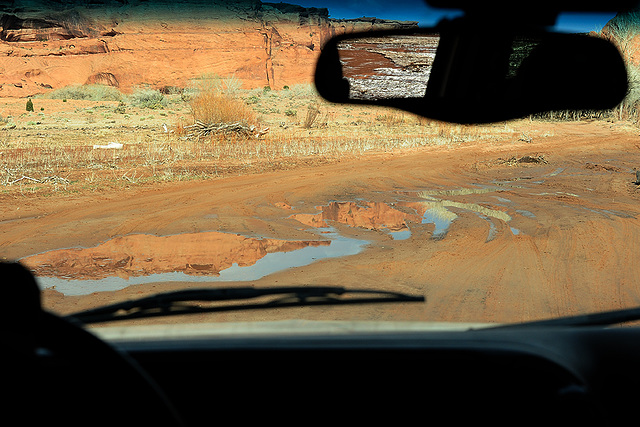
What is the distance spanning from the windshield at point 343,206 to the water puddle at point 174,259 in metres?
0.04

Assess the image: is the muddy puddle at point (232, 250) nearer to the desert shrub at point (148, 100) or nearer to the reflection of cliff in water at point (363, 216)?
the reflection of cliff in water at point (363, 216)

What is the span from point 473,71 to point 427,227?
20.0ft

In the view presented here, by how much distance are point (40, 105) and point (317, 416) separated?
37.3m

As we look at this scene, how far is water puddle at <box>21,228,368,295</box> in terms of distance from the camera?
6812 mm

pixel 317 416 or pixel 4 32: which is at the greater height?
pixel 4 32

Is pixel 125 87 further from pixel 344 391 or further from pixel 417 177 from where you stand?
pixel 344 391

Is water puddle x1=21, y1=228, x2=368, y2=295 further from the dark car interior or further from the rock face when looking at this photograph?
the rock face

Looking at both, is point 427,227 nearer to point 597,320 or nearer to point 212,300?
point 597,320

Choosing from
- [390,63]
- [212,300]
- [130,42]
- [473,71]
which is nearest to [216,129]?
[390,63]

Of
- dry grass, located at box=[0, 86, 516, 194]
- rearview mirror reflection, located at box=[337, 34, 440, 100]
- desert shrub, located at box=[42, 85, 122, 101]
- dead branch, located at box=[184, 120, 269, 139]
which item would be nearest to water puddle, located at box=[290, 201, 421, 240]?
dry grass, located at box=[0, 86, 516, 194]

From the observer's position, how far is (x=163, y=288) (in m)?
6.47

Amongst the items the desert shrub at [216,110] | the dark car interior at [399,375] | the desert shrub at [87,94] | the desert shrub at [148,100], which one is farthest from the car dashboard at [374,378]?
the desert shrub at [87,94]

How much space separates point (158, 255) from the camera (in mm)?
7688

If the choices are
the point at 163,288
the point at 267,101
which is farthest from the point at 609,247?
the point at 267,101
